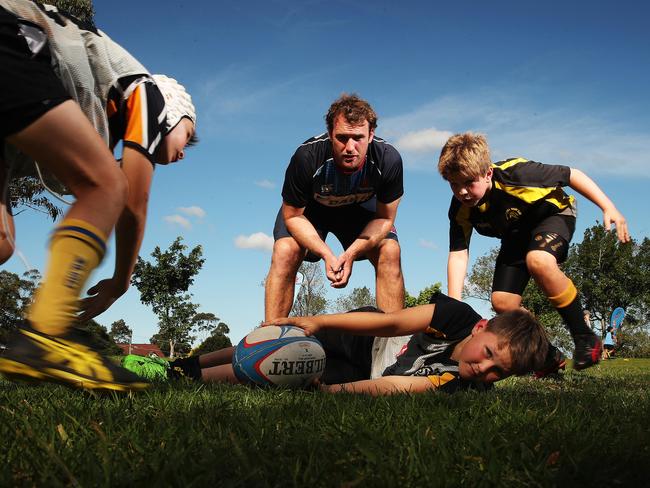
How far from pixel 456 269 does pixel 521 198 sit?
3.30 ft

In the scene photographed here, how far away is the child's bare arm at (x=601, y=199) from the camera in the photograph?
561 centimetres

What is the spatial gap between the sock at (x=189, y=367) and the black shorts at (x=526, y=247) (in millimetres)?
3388

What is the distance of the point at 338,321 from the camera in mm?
4172

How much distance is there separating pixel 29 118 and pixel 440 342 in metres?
3.26

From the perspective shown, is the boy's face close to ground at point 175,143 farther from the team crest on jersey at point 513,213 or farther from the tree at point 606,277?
the tree at point 606,277

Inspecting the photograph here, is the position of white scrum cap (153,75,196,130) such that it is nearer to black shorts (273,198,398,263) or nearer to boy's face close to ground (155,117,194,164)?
boy's face close to ground (155,117,194,164)

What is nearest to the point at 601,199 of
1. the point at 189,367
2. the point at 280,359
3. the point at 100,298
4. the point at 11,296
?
the point at 280,359

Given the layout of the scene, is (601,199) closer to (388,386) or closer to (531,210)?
(531,210)

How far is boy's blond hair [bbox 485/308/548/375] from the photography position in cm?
392

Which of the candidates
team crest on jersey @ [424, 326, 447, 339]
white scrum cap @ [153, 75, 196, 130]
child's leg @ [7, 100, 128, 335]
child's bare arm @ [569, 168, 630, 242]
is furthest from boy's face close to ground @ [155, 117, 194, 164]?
child's bare arm @ [569, 168, 630, 242]

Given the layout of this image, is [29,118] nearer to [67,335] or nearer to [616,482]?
[67,335]

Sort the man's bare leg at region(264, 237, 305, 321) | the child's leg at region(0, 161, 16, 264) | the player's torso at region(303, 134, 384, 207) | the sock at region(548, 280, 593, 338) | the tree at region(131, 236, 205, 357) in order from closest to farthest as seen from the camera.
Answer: the child's leg at region(0, 161, 16, 264), the sock at region(548, 280, 593, 338), the player's torso at region(303, 134, 384, 207), the man's bare leg at region(264, 237, 305, 321), the tree at region(131, 236, 205, 357)

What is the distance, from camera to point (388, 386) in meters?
4.00

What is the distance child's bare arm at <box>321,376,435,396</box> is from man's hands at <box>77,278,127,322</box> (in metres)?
1.45
